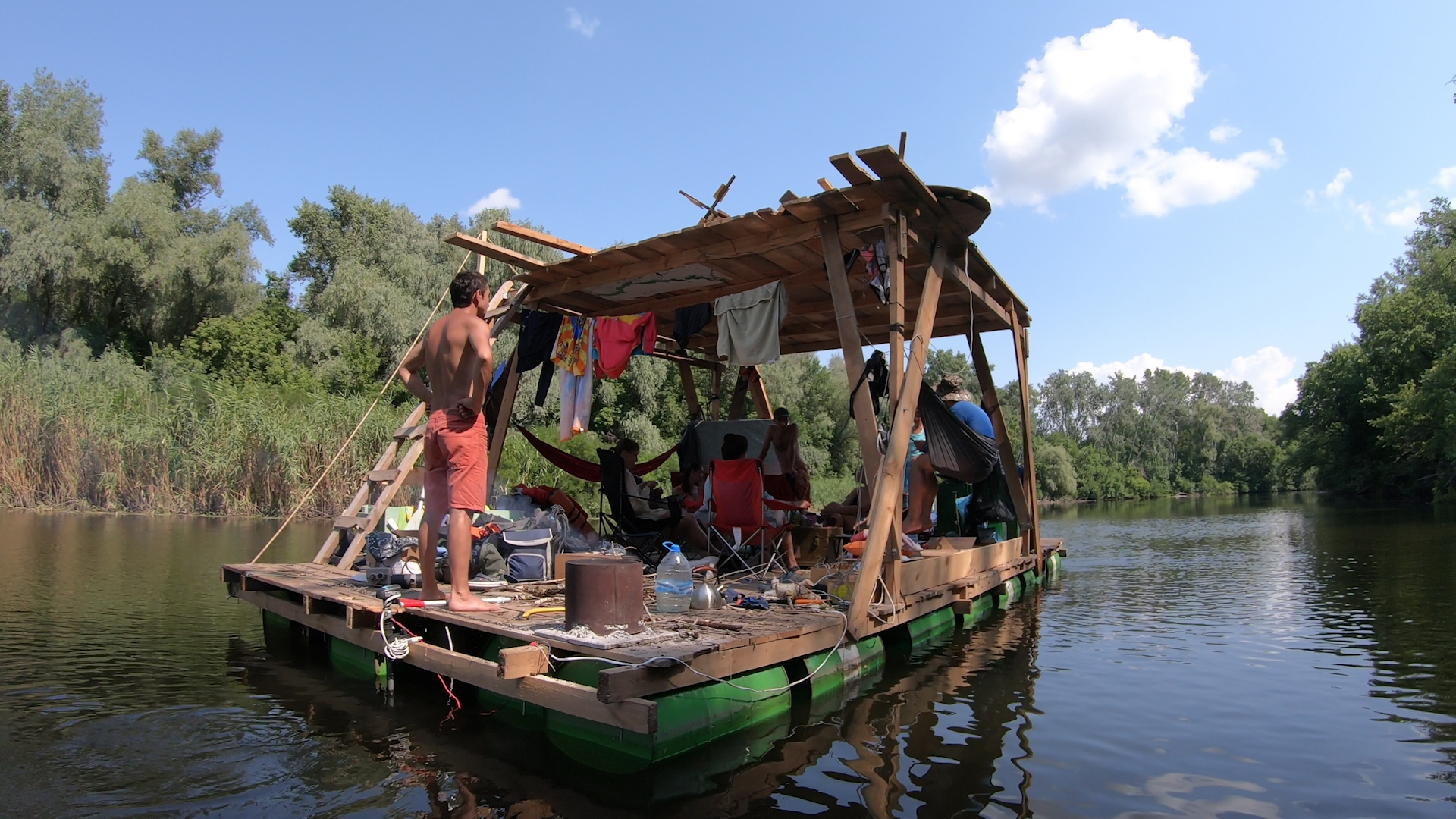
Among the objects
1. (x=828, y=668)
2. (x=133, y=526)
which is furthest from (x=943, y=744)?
(x=133, y=526)

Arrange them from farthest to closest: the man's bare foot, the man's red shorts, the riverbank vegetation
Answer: the riverbank vegetation < the man's bare foot < the man's red shorts

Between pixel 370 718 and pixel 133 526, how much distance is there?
13996mm

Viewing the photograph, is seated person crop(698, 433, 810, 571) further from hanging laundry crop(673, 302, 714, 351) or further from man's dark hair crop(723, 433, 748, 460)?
hanging laundry crop(673, 302, 714, 351)

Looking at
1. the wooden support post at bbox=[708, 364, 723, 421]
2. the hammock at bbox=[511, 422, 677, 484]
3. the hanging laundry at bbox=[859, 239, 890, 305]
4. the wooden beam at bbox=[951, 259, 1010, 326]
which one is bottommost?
the hammock at bbox=[511, 422, 677, 484]

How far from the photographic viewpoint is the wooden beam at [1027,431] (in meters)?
9.36

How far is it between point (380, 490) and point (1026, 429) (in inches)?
277

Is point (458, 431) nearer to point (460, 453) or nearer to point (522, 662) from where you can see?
point (460, 453)

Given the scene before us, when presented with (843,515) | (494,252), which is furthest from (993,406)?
(494,252)

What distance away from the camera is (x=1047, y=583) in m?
11.2

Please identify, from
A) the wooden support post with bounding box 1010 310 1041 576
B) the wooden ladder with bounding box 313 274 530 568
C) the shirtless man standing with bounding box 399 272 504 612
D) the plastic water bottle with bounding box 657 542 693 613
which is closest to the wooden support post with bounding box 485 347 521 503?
the wooden ladder with bounding box 313 274 530 568

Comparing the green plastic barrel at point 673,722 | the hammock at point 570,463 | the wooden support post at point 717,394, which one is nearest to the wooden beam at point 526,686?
the green plastic barrel at point 673,722

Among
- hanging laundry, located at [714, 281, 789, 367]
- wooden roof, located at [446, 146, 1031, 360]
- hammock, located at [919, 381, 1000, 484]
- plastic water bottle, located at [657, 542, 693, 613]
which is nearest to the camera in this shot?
plastic water bottle, located at [657, 542, 693, 613]

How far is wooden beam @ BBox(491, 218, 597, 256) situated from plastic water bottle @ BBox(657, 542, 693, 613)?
2.62m

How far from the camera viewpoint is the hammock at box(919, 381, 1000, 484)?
7.09m
